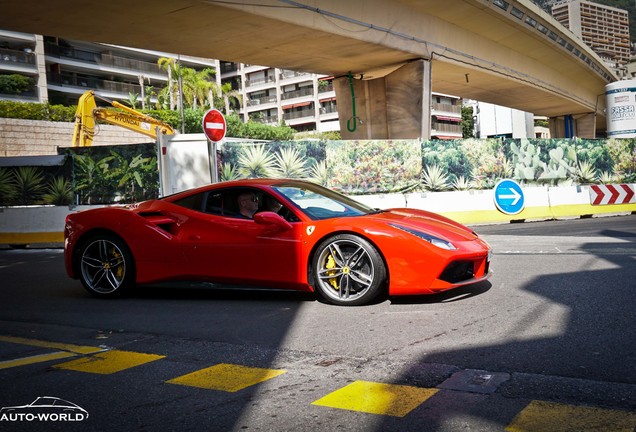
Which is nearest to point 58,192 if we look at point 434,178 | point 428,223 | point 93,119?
point 434,178

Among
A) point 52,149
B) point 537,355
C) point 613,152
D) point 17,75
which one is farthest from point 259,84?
point 537,355

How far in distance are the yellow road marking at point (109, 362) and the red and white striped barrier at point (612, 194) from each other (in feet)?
49.0

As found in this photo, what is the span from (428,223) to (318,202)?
107cm

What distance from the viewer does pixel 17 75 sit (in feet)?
167

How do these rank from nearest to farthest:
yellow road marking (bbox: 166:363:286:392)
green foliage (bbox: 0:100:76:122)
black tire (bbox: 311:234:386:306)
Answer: yellow road marking (bbox: 166:363:286:392) < black tire (bbox: 311:234:386:306) < green foliage (bbox: 0:100:76:122)

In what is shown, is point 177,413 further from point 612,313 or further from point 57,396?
point 612,313

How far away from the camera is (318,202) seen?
6.30m

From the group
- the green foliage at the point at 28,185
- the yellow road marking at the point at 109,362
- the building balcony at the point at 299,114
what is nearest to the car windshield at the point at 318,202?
the yellow road marking at the point at 109,362

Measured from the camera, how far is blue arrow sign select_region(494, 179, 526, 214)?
15.7 m

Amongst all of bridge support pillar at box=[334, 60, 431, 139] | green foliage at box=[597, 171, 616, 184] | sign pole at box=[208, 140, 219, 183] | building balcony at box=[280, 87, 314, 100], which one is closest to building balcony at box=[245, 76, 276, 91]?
building balcony at box=[280, 87, 314, 100]

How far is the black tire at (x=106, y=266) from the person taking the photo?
6660 mm

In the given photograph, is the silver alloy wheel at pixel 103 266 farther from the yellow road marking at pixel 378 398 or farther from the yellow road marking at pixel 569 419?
the yellow road marking at pixel 569 419

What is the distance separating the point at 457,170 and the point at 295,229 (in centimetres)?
1095

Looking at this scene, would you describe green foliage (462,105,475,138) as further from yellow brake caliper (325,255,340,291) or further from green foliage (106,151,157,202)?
yellow brake caliper (325,255,340,291)
